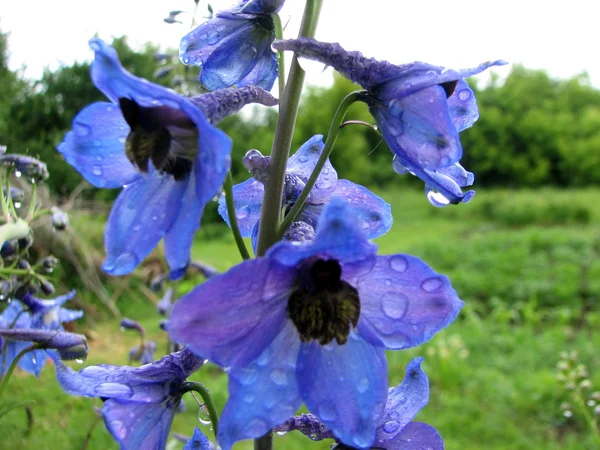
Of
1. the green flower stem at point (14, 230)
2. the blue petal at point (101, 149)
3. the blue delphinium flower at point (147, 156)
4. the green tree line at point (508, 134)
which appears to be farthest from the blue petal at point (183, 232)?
the green tree line at point (508, 134)

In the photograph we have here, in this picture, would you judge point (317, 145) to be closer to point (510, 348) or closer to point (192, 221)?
point (192, 221)

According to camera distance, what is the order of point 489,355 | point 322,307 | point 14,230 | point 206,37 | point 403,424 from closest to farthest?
point 322,307
point 403,424
point 206,37
point 14,230
point 489,355

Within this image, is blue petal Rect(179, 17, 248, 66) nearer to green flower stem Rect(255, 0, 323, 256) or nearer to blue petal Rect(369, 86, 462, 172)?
green flower stem Rect(255, 0, 323, 256)

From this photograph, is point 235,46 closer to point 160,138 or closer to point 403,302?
point 160,138

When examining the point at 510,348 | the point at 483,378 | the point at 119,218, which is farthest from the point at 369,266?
the point at 510,348

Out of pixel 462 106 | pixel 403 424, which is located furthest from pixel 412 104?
pixel 403 424
